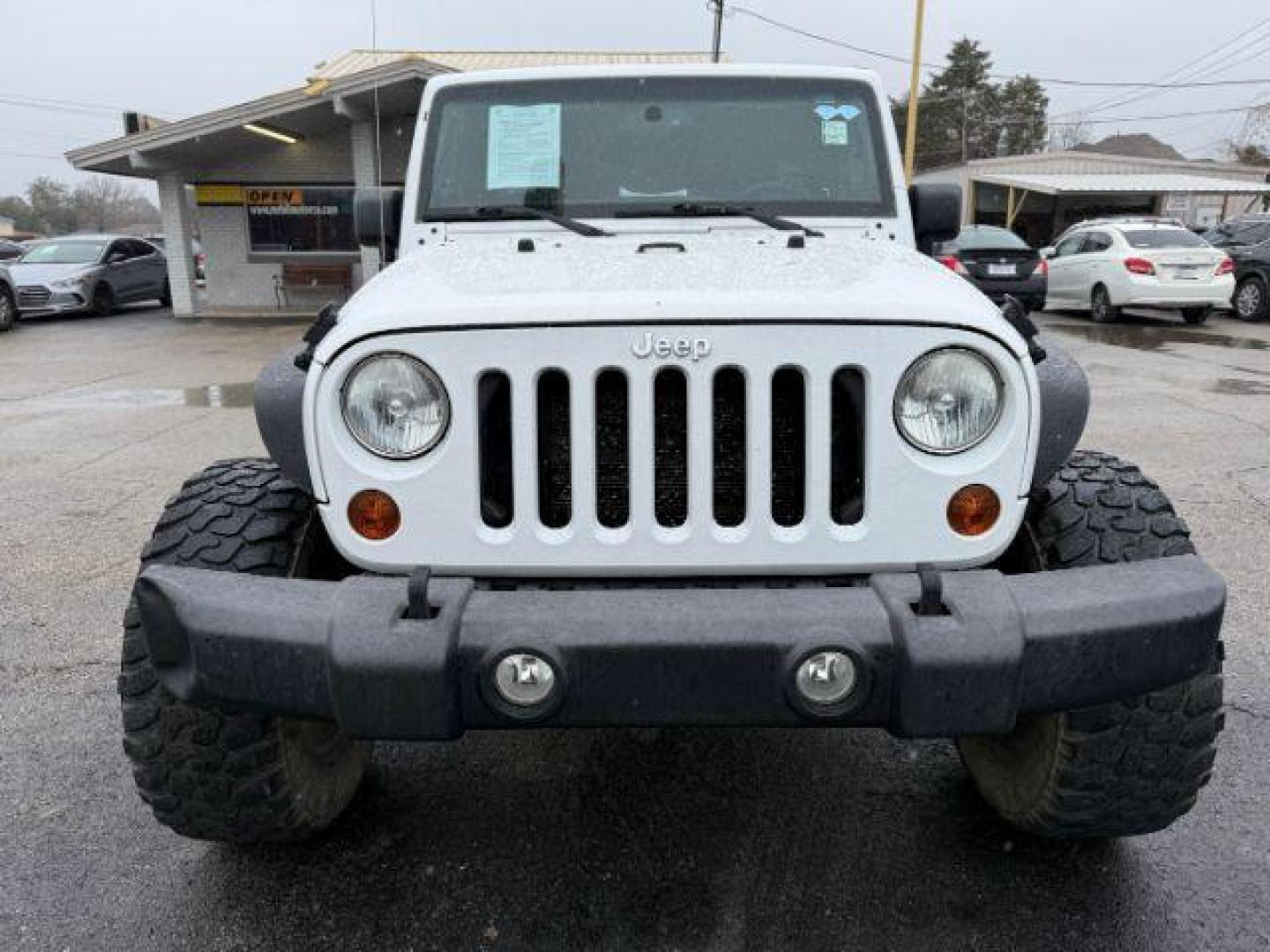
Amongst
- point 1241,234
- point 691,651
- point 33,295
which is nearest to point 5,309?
point 33,295

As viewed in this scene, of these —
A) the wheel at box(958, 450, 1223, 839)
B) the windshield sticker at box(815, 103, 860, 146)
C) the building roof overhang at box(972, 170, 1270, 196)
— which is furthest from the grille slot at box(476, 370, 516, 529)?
the building roof overhang at box(972, 170, 1270, 196)

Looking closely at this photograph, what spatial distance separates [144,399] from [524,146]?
7.62 meters

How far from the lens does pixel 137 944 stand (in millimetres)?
2238

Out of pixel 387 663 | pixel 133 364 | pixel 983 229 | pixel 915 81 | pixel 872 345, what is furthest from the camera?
pixel 915 81

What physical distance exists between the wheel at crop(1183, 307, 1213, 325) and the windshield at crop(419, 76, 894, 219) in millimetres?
14378

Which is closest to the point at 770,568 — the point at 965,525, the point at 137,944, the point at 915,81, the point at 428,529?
the point at 965,525

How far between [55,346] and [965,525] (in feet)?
49.5

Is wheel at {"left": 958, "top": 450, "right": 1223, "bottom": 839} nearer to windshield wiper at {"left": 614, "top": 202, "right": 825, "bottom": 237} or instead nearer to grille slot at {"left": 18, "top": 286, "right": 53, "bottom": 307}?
windshield wiper at {"left": 614, "top": 202, "right": 825, "bottom": 237}

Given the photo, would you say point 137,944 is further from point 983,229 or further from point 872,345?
point 983,229

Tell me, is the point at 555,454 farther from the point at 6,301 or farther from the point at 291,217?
the point at 291,217

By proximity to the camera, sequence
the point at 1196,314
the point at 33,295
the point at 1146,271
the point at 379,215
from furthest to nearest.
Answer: the point at 33,295 → the point at 1196,314 → the point at 1146,271 → the point at 379,215

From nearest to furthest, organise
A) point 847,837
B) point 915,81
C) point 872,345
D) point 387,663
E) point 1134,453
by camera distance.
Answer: point 387,663 < point 872,345 < point 847,837 < point 1134,453 < point 915,81

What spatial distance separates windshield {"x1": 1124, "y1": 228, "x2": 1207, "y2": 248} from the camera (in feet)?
49.5

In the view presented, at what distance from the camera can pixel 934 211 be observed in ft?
11.1
